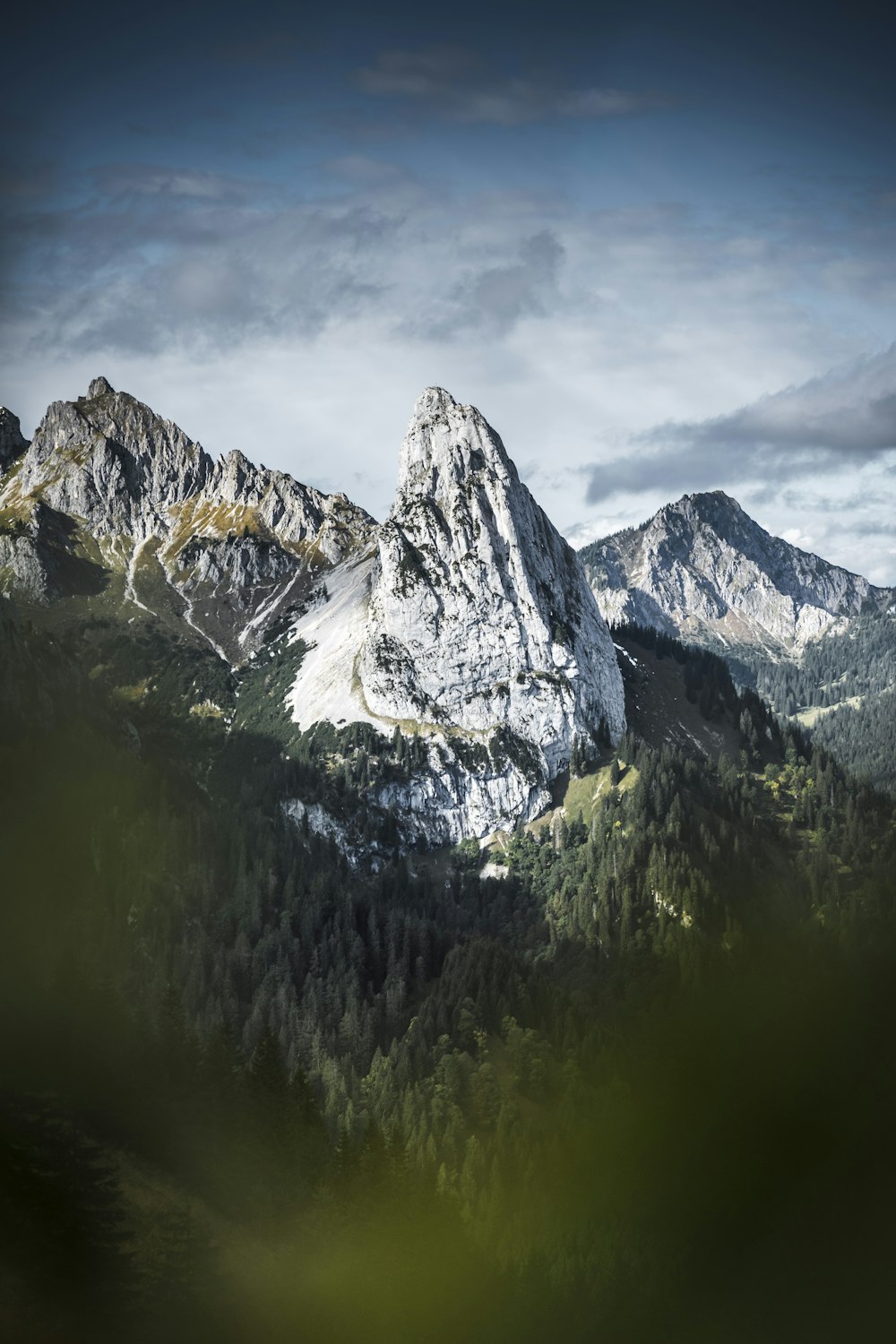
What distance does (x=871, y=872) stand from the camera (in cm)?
18162

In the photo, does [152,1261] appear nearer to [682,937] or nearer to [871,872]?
[682,937]

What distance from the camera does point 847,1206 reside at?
9788 cm

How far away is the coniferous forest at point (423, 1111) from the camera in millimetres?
61750

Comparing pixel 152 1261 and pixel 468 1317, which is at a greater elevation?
pixel 152 1261

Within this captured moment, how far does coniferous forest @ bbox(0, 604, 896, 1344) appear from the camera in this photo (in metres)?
61.8

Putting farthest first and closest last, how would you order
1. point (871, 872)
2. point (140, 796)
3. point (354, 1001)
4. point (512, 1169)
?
point (140, 796)
point (871, 872)
point (354, 1001)
point (512, 1169)

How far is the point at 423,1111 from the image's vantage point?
130 meters

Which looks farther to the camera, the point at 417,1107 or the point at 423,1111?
the point at 417,1107

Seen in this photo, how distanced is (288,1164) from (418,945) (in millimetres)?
112946

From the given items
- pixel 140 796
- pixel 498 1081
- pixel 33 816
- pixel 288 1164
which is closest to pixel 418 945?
pixel 498 1081

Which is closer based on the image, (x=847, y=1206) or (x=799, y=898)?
(x=847, y=1206)

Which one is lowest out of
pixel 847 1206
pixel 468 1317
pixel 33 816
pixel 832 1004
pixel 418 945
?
pixel 847 1206

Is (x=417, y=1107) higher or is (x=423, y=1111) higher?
(x=417, y=1107)

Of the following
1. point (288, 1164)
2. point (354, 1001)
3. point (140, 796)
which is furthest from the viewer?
point (140, 796)
